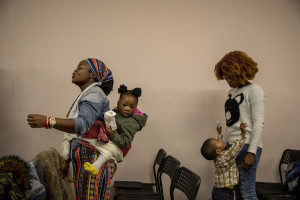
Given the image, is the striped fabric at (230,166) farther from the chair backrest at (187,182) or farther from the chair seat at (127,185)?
the chair seat at (127,185)

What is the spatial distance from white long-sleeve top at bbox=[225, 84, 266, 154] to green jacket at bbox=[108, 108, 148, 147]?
0.84 meters

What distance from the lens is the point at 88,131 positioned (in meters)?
1.80

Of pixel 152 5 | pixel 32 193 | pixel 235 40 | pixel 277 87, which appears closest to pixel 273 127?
pixel 277 87

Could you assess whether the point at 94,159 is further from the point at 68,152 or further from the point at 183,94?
the point at 183,94

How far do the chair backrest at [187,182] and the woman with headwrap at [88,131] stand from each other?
588 millimetres

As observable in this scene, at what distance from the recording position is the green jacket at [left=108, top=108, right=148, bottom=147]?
73.5 inches

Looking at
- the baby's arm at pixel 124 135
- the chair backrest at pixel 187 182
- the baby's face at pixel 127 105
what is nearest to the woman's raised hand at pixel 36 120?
the baby's arm at pixel 124 135

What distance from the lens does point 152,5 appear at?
11.2 ft

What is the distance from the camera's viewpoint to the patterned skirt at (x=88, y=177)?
1748 mm

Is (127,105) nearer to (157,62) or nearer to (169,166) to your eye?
(169,166)

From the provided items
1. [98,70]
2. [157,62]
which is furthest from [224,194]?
[157,62]

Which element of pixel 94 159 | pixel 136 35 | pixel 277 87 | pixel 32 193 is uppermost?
pixel 136 35

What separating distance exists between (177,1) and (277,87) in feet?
5.52

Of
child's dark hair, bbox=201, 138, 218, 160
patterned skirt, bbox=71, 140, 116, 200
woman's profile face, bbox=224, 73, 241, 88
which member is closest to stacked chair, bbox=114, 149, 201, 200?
child's dark hair, bbox=201, 138, 218, 160
